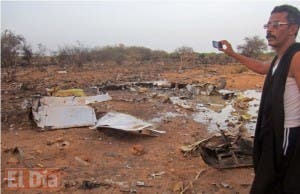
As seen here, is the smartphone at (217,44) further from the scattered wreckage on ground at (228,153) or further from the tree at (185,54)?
the tree at (185,54)

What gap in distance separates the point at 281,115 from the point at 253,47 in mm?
27018

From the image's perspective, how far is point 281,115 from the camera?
2268 millimetres

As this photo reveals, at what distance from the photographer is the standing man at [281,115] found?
7.37ft

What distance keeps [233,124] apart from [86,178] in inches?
154

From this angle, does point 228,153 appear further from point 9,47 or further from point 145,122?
point 9,47

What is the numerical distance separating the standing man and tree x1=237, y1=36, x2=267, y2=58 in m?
26.2

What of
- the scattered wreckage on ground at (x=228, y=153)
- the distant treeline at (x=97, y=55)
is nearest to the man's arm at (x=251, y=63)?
the scattered wreckage on ground at (x=228, y=153)

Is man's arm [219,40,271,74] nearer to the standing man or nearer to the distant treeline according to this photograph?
the standing man

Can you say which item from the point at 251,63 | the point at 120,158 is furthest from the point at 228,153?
the point at 251,63

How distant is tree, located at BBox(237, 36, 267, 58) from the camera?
27969 millimetres

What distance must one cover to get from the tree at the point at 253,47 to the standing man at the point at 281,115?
85.8ft

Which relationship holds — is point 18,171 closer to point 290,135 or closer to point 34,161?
point 34,161

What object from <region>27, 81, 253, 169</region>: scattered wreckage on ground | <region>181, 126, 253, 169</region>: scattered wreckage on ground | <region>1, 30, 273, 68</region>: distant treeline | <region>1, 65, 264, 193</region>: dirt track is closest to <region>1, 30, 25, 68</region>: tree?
<region>1, 30, 273, 68</region>: distant treeline

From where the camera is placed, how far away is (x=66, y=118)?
7.39 metres
